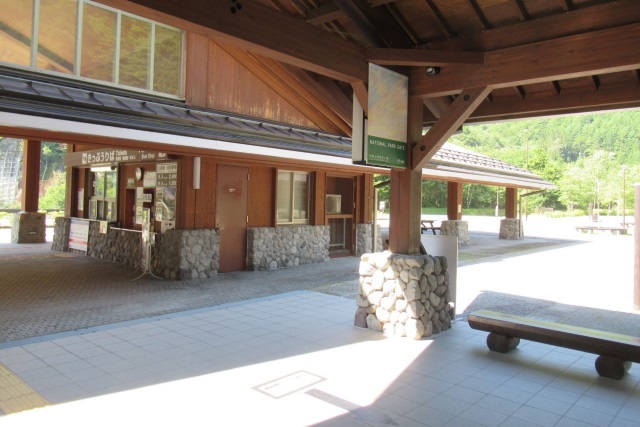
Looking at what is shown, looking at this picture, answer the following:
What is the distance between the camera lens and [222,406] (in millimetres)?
3945

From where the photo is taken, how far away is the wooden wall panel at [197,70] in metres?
10.7

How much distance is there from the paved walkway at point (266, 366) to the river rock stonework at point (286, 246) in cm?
227

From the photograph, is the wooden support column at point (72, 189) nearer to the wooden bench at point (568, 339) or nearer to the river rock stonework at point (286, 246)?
the river rock stonework at point (286, 246)

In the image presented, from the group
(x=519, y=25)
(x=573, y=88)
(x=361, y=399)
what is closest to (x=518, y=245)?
(x=573, y=88)

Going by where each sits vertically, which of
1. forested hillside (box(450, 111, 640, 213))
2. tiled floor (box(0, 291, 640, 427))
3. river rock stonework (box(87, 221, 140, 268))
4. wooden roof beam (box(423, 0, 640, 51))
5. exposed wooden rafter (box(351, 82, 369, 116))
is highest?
forested hillside (box(450, 111, 640, 213))

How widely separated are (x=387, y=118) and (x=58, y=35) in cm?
776

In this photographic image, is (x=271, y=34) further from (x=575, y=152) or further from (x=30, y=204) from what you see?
Answer: (x=575, y=152)

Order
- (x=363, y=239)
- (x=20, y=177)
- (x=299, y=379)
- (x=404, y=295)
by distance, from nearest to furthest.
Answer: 1. (x=299, y=379)
2. (x=404, y=295)
3. (x=363, y=239)
4. (x=20, y=177)

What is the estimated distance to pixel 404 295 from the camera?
6.12 meters

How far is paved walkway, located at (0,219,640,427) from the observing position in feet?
12.8

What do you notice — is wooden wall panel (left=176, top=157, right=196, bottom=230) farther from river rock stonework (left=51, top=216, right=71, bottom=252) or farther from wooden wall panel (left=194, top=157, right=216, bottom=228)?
river rock stonework (left=51, top=216, right=71, bottom=252)

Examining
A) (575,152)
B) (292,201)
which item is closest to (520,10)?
(292,201)

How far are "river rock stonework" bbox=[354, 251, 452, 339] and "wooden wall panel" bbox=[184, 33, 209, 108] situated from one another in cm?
636

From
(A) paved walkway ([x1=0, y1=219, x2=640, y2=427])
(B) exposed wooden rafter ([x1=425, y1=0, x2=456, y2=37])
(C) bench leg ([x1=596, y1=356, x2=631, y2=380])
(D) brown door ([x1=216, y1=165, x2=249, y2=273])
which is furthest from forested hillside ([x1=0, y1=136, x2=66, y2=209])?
(C) bench leg ([x1=596, y1=356, x2=631, y2=380])
